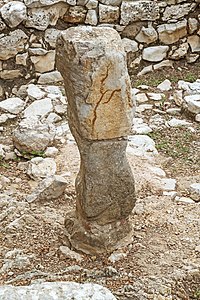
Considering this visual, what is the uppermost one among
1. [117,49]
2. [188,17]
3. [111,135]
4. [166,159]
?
[117,49]

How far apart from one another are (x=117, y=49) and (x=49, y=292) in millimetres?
1287

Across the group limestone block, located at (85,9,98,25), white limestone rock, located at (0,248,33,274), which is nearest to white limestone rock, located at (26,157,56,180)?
white limestone rock, located at (0,248,33,274)

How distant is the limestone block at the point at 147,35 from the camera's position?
680 cm

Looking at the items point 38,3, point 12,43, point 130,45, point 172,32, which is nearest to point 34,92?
point 12,43

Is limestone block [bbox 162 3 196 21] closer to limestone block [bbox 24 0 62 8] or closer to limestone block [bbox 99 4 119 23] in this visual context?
limestone block [bbox 99 4 119 23]

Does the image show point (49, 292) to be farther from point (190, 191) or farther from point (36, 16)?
point (36, 16)

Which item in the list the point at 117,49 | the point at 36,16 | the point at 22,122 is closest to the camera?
the point at 117,49

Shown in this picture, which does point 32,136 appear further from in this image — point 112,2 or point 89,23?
point 112,2

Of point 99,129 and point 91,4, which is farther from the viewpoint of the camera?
point 91,4

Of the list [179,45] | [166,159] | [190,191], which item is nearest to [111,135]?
[190,191]

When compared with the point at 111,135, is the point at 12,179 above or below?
below

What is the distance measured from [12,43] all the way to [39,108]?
2.49 ft

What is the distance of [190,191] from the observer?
191 inches

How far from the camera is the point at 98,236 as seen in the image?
381 cm
